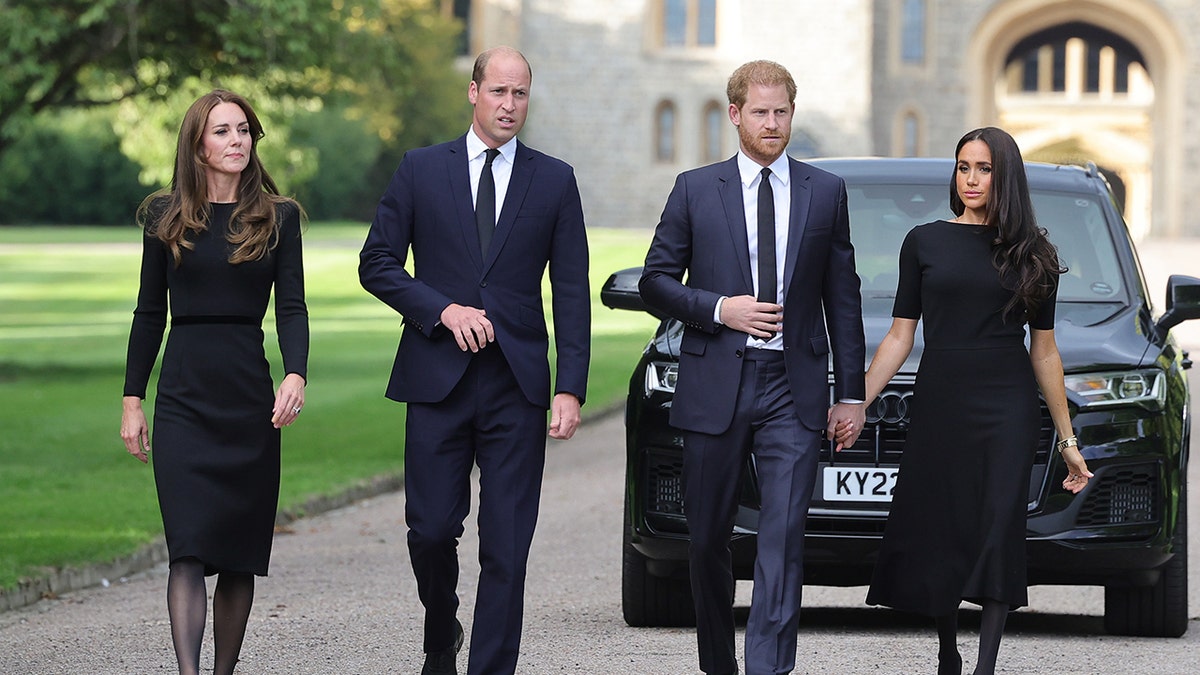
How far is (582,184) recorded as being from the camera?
62281 mm

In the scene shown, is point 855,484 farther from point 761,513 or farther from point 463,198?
point 463,198

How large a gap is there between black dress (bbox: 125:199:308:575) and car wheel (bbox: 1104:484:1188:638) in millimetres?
3364

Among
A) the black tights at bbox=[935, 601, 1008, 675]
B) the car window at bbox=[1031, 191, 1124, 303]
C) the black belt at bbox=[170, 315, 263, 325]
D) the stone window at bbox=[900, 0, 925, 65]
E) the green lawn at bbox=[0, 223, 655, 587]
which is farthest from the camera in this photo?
the stone window at bbox=[900, 0, 925, 65]

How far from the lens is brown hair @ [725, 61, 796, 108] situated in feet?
19.0


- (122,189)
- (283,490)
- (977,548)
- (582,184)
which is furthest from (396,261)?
→ (122,189)

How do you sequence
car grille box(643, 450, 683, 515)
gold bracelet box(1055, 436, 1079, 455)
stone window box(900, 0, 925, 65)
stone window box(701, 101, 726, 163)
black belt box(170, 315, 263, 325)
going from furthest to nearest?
stone window box(900, 0, 925, 65), stone window box(701, 101, 726, 163), car grille box(643, 450, 683, 515), gold bracelet box(1055, 436, 1079, 455), black belt box(170, 315, 263, 325)

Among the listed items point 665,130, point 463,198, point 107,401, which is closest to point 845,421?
point 463,198

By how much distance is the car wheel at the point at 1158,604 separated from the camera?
23.9ft

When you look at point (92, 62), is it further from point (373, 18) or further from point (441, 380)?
point (441, 380)

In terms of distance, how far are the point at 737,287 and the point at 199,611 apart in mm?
1824

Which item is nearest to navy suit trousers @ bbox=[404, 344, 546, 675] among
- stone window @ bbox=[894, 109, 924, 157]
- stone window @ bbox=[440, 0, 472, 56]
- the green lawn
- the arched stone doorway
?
the green lawn

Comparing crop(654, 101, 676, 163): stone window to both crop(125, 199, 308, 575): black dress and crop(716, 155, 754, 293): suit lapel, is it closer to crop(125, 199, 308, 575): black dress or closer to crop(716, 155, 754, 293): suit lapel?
crop(716, 155, 754, 293): suit lapel

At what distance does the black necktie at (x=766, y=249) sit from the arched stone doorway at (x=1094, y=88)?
59547 millimetres

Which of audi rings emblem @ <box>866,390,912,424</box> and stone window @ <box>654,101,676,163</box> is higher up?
stone window @ <box>654,101,676,163</box>
